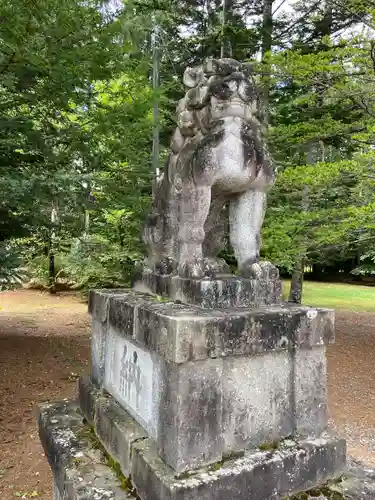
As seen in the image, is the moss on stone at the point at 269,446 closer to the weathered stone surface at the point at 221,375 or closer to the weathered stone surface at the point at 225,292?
the weathered stone surface at the point at 221,375

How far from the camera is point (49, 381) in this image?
5875 mm

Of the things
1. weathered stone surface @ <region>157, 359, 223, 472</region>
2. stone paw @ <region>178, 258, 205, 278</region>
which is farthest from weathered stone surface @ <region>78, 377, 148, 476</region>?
stone paw @ <region>178, 258, 205, 278</region>

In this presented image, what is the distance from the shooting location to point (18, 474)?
371 centimetres

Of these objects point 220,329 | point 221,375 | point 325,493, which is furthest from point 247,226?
point 325,493

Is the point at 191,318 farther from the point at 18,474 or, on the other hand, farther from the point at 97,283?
the point at 97,283

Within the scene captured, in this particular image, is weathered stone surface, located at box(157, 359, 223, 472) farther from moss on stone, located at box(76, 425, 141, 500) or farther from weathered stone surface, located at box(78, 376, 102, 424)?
weathered stone surface, located at box(78, 376, 102, 424)

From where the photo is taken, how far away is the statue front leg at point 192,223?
217 cm

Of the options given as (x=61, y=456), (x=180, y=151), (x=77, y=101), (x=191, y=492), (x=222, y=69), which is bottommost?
(x=61, y=456)

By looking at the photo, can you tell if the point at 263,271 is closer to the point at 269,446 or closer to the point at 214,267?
the point at 214,267

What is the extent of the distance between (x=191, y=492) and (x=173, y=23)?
9425 mm

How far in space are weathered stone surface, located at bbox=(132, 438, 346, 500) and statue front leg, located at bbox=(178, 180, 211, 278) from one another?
907 millimetres

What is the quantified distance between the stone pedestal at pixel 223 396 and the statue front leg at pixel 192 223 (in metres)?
0.13

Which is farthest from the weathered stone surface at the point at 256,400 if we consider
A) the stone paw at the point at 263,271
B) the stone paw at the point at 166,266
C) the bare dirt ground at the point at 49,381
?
the bare dirt ground at the point at 49,381

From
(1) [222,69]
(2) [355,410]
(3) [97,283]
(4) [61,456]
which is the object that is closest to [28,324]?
(3) [97,283]
